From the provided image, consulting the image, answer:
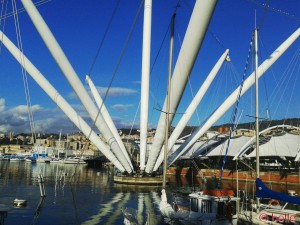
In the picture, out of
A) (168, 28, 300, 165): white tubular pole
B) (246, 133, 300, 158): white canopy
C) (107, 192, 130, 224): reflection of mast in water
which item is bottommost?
(107, 192, 130, 224): reflection of mast in water

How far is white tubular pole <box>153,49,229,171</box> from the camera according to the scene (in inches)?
1506

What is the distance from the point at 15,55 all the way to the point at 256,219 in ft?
69.6

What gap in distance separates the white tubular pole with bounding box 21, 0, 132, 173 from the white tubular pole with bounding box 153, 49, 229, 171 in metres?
4.92

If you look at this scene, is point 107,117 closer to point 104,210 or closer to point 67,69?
point 67,69

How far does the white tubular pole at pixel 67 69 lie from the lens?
21156mm

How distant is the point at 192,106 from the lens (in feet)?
131

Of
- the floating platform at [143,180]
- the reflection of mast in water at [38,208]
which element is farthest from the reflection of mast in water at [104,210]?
the floating platform at [143,180]

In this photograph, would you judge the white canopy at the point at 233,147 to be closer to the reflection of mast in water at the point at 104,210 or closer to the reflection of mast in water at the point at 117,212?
the reflection of mast in water at the point at 104,210

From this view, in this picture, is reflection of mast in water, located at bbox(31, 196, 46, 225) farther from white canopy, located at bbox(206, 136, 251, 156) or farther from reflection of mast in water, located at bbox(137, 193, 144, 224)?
white canopy, located at bbox(206, 136, 251, 156)

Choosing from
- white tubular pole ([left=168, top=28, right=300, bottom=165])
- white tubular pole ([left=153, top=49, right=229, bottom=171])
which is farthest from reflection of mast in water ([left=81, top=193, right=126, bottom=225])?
white tubular pole ([left=168, top=28, right=300, bottom=165])

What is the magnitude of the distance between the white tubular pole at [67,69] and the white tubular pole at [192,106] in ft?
16.1

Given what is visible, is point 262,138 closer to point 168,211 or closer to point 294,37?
point 294,37

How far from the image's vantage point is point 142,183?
3909 centimetres

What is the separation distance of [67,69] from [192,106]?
16.2 m
